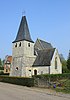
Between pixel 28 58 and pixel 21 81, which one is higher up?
pixel 28 58

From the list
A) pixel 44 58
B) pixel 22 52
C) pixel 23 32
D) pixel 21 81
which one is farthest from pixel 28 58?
pixel 21 81

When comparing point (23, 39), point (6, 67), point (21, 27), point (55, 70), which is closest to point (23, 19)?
point (21, 27)

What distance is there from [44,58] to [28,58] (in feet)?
12.1

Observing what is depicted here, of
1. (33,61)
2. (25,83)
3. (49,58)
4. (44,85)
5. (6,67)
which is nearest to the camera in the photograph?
(44,85)

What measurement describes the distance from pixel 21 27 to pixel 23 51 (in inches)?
241

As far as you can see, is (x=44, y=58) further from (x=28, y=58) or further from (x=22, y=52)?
(x=22, y=52)

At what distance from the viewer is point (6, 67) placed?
213 feet

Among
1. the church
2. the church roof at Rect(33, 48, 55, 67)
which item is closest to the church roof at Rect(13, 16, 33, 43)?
the church

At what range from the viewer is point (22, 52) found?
40188mm

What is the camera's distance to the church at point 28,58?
38.9 m

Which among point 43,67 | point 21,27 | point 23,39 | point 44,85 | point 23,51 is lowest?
point 44,85

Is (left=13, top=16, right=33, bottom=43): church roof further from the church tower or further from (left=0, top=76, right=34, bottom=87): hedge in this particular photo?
(left=0, top=76, right=34, bottom=87): hedge

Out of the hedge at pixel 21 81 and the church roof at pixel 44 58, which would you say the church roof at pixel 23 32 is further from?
the hedge at pixel 21 81

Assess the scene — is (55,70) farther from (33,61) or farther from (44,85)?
(44,85)
